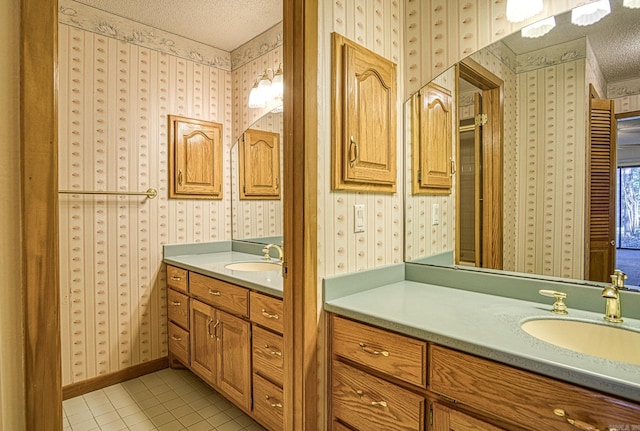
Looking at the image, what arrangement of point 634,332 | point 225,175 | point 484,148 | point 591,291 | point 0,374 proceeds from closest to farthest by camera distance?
point 0,374 → point 634,332 → point 591,291 → point 484,148 → point 225,175

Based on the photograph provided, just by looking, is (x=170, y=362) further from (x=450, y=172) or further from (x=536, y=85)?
(x=536, y=85)

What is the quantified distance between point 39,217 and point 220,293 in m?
1.30

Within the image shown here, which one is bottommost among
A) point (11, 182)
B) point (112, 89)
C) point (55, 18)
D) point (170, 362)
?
point (170, 362)

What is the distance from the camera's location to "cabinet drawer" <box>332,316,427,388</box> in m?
1.05

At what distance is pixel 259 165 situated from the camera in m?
2.67

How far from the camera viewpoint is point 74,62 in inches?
85.4

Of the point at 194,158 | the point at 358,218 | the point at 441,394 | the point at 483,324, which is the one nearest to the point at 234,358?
the point at 358,218

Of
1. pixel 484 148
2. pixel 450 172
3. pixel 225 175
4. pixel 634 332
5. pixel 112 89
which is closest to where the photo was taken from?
pixel 634 332

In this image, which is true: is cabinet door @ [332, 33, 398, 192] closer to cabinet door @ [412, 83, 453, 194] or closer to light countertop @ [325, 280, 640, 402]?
cabinet door @ [412, 83, 453, 194]

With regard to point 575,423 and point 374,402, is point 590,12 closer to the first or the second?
point 575,423

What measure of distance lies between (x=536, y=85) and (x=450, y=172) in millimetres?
485

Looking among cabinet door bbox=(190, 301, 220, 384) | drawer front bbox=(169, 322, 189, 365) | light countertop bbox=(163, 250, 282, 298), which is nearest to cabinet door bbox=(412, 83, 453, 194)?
light countertop bbox=(163, 250, 282, 298)

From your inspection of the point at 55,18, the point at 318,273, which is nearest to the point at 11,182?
the point at 55,18

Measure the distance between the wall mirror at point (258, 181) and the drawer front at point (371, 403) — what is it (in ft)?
4.41
